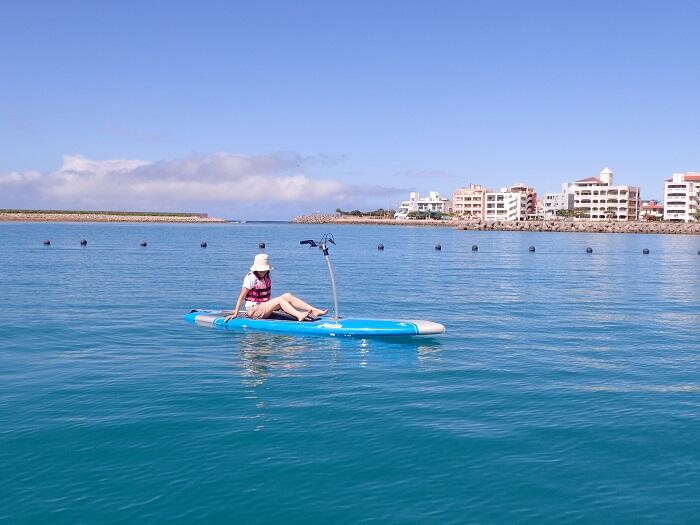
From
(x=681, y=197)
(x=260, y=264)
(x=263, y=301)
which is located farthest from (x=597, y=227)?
(x=260, y=264)

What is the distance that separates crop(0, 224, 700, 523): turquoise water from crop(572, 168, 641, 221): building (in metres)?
178

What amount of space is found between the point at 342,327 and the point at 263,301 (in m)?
2.72

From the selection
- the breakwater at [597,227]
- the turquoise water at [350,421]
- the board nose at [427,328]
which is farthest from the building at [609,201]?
the board nose at [427,328]

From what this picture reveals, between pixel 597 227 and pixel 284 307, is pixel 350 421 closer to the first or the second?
pixel 284 307

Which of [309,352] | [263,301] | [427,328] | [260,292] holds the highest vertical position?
[260,292]

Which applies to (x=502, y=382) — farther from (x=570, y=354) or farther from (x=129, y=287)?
(x=129, y=287)

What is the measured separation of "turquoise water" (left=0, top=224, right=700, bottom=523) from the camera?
9086 millimetres

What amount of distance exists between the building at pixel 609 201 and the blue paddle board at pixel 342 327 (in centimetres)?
18379

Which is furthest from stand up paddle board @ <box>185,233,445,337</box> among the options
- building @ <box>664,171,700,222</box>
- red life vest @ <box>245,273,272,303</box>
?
building @ <box>664,171,700,222</box>

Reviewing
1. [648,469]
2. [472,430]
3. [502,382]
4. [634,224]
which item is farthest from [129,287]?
[634,224]

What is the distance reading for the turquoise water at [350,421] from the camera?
909 centimetres

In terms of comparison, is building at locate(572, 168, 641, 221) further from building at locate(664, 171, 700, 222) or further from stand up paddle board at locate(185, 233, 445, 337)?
stand up paddle board at locate(185, 233, 445, 337)

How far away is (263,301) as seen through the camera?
21.2m

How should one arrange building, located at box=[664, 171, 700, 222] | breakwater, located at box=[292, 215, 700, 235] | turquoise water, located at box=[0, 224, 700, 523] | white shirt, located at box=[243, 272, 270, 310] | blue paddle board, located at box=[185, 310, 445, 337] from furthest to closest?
building, located at box=[664, 171, 700, 222], breakwater, located at box=[292, 215, 700, 235], white shirt, located at box=[243, 272, 270, 310], blue paddle board, located at box=[185, 310, 445, 337], turquoise water, located at box=[0, 224, 700, 523]
